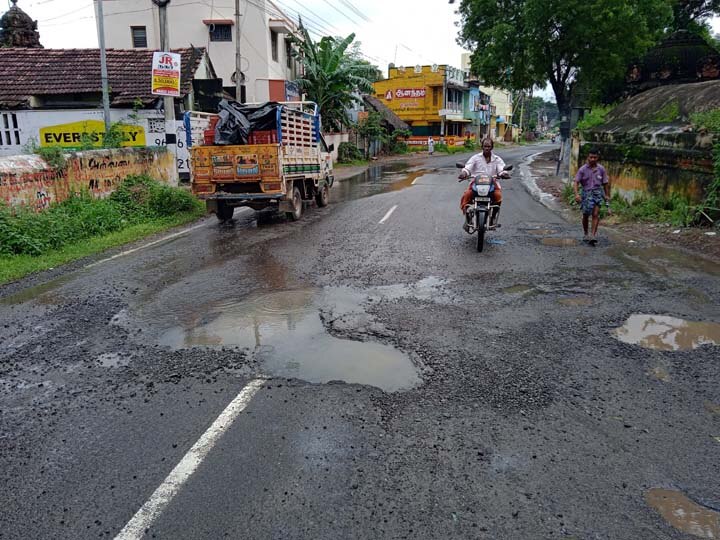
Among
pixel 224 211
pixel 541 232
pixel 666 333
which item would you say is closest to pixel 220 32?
pixel 224 211

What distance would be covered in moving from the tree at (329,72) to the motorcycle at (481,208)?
23.6 meters

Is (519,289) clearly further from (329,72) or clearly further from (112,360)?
(329,72)

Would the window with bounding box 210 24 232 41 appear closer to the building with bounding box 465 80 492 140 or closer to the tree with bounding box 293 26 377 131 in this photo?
the tree with bounding box 293 26 377 131

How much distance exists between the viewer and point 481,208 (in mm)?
9406

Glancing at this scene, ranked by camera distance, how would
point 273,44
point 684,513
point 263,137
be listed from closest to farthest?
1. point 684,513
2. point 263,137
3. point 273,44

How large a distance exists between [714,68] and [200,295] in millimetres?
20478

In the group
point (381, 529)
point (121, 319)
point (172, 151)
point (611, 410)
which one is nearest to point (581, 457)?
point (611, 410)

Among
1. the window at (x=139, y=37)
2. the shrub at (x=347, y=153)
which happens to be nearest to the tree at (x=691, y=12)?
the shrub at (x=347, y=153)

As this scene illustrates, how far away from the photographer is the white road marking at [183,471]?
9.57 feet

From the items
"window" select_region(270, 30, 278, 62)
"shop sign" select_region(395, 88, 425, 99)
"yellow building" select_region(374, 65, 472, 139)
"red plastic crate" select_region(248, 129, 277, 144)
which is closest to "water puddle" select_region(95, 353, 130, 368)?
"red plastic crate" select_region(248, 129, 277, 144)

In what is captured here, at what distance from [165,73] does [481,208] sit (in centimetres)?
935

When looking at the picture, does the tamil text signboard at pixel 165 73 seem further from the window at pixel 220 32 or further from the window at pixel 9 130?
the window at pixel 220 32

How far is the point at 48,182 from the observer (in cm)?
1136

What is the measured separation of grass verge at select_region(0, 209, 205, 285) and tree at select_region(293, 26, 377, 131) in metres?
20.8
